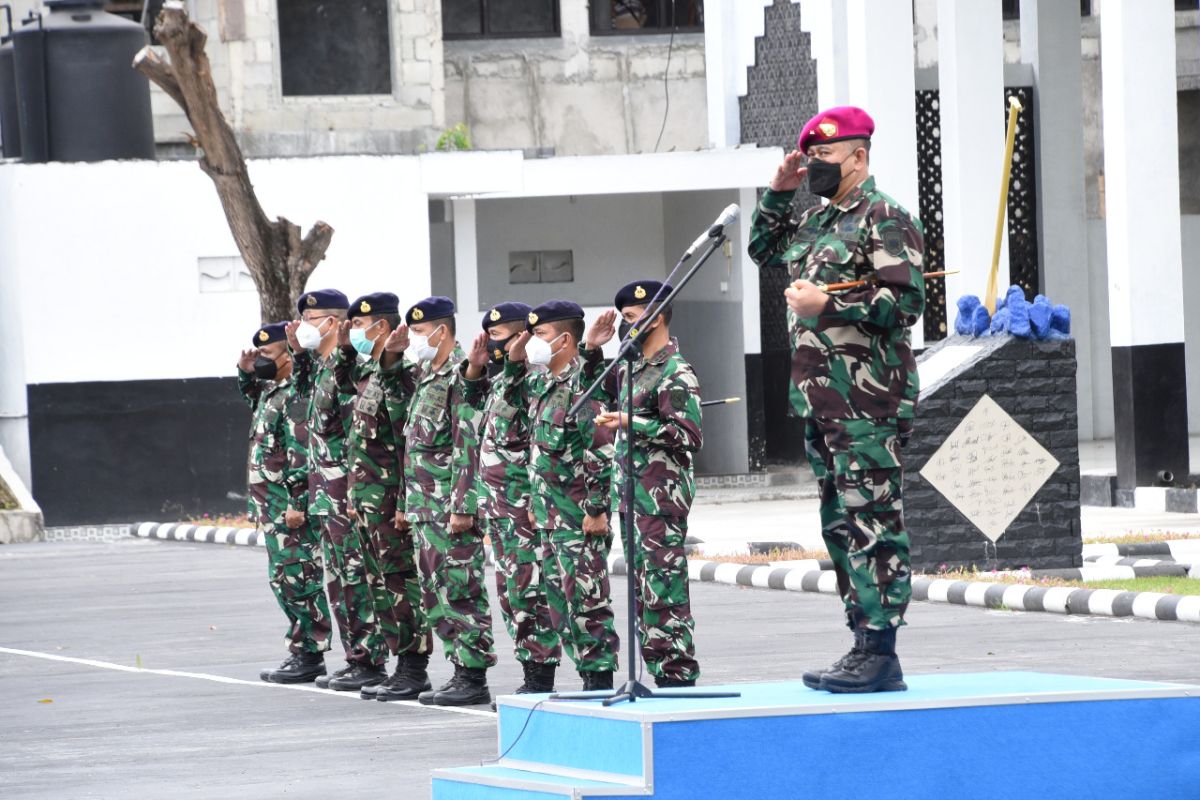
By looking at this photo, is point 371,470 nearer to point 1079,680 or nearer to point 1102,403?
point 1079,680

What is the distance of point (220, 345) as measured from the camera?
2250 centimetres

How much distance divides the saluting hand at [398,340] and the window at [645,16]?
18988mm

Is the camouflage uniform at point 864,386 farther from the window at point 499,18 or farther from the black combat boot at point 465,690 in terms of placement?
the window at point 499,18

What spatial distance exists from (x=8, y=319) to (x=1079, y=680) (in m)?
17.1

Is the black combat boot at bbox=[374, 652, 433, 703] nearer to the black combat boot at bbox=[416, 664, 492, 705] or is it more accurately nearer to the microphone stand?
the black combat boot at bbox=[416, 664, 492, 705]

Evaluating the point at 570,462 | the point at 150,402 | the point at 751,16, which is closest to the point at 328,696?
the point at 570,462

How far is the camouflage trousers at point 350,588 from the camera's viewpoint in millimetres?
10891

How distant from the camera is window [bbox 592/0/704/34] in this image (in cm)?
2911

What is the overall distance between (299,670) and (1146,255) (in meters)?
9.55

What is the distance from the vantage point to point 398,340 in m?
10.6

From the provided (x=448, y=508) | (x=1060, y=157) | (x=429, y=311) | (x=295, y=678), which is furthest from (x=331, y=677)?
(x=1060, y=157)

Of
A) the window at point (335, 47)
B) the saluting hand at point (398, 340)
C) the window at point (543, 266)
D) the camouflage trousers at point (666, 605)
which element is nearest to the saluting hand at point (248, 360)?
the saluting hand at point (398, 340)

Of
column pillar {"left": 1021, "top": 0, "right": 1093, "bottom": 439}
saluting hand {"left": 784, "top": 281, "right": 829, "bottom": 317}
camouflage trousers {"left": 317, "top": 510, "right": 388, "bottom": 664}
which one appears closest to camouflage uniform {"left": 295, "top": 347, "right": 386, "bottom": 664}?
camouflage trousers {"left": 317, "top": 510, "right": 388, "bottom": 664}

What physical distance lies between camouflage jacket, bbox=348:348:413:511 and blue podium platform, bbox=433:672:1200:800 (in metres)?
3.75
